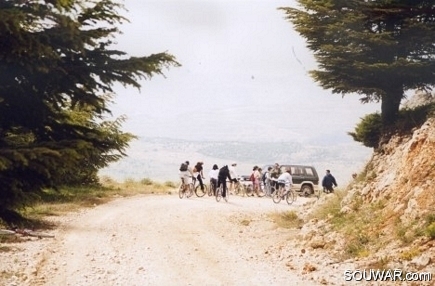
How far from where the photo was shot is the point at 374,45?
49.4 feet

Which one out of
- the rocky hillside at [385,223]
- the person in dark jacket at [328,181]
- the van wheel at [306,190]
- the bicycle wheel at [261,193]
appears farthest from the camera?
the van wheel at [306,190]

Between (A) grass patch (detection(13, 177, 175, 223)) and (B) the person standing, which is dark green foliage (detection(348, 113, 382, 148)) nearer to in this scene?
(A) grass patch (detection(13, 177, 175, 223))

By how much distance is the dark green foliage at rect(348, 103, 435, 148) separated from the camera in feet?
47.3

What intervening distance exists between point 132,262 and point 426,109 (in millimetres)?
10233

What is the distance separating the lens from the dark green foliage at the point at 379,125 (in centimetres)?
1441

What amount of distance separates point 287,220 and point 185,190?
31.6 ft

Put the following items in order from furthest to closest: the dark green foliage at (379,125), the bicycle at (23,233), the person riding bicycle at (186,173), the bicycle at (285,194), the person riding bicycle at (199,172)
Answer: the person riding bicycle at (199,172), the person riding bicycle at (186,173), the bicycle at (285,194), the dark green foliage at (379,125), the bicycle at (23,233)

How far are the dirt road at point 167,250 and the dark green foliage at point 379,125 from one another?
16.4 feet

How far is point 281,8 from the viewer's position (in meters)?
17.2

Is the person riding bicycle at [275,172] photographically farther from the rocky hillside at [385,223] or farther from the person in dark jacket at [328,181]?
the rocky hillside at [385,223]

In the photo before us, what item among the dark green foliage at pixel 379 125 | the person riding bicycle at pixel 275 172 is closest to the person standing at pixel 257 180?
the person riding bicycle at pixel 275 172

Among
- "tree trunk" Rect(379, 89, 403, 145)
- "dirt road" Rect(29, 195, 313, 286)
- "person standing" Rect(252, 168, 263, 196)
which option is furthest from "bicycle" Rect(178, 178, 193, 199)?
"tree trunk" Rect(379, 89, 403, 145)

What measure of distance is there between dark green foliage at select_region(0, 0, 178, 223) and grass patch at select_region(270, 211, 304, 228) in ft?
30.5

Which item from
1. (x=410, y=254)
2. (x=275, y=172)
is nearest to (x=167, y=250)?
(x=410, y=254)
